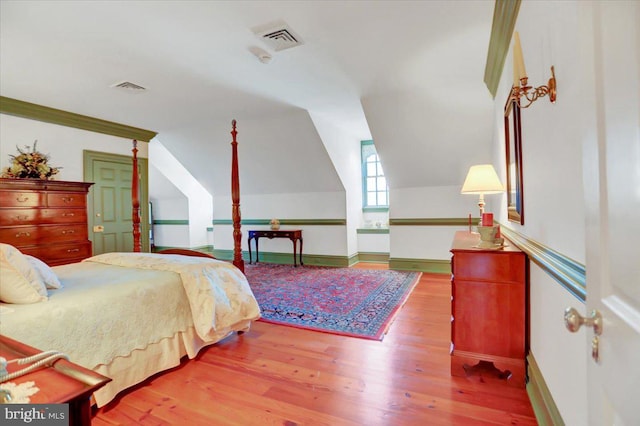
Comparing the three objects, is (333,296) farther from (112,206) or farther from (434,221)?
(112,206)

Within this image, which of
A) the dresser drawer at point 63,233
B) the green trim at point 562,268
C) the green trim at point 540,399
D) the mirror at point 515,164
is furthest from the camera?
the dresser drawer at point 63,233

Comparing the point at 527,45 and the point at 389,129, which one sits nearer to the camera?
the point at 527,45

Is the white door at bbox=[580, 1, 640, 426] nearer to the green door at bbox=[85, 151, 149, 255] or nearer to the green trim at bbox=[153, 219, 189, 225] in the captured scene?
the green door at bbox=[85, 151, 149, 255]

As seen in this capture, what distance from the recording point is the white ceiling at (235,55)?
2.07m

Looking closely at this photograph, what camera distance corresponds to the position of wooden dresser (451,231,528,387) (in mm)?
1833

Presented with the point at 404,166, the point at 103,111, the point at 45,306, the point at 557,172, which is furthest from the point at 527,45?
the point at 103,111

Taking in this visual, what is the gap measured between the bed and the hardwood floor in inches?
6.6

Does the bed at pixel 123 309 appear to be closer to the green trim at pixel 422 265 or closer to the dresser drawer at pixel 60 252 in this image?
the dresser drawer at pixel 60 252

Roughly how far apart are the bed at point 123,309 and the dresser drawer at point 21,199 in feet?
4.29

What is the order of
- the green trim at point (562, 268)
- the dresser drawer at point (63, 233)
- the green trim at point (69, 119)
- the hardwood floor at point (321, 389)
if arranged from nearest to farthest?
the green trim at point (562, 268), the hardwood floor at point (321, 389), the dresser drawer at point (63, 233), the green trim at point (69, 119)

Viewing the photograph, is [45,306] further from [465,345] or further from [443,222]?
[443,222]

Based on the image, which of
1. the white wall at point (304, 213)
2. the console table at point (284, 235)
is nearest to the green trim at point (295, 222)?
the white wall at point (304, 213)

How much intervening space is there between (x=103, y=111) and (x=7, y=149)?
1.09 m

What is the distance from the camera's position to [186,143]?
5.47 meters
